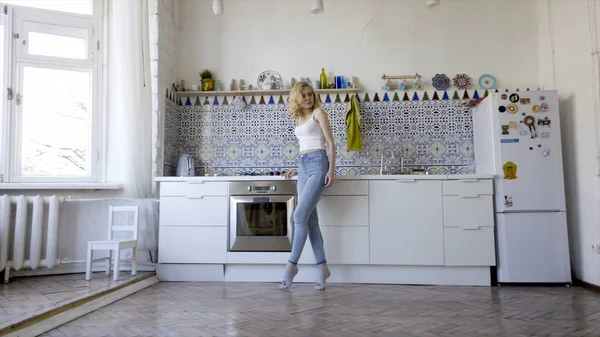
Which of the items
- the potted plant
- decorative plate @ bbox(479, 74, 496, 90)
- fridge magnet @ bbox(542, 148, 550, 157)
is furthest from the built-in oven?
decorative plate @ bbox(479, 74, 496, 90)

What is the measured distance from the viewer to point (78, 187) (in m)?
3.39

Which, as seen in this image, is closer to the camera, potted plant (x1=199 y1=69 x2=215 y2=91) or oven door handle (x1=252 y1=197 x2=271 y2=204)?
oven door handle (x1=252 y1=197 x2=271 y2=204)

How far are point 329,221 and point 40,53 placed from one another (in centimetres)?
266

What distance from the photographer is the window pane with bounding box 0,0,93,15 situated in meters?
3.43

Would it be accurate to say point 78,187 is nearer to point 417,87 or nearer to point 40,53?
point 40,53

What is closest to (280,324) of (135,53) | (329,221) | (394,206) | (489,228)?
(329,221)

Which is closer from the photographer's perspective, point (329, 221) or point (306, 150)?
point (306, 150)

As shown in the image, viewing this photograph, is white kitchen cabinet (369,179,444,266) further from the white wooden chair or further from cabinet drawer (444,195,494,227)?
the white wooden chair

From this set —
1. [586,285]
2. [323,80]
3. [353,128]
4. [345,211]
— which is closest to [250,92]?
[323,80]

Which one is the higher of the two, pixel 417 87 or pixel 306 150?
pixel 417 87

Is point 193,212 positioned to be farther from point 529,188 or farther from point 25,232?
point 529,188

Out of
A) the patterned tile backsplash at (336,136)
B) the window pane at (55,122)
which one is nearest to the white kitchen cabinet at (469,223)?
the patterned tile backsplash at (336,136)

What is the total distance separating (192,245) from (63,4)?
2.27 meters

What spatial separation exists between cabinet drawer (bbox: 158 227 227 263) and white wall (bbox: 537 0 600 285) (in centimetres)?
271
